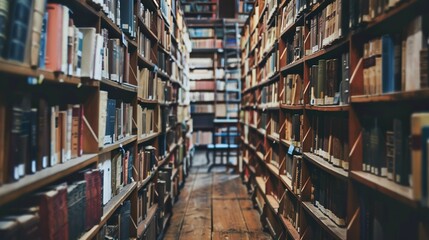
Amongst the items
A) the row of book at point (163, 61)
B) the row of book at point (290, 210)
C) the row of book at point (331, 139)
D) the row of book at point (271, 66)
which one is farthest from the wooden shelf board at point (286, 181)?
the row of book at point (163, 61)

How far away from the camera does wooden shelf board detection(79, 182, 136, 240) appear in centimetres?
157

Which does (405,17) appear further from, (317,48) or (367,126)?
(317,48)

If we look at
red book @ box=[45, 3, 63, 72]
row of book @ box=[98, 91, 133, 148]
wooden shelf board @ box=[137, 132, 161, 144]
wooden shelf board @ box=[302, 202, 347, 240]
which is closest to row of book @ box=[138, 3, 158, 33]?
row of book @ box=[98, 91, 133, 148]

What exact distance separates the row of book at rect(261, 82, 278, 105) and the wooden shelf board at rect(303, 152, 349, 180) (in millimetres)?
1328

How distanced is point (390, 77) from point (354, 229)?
689 millimetres

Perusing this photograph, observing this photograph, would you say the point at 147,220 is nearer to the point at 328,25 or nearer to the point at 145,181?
the point at 145,181

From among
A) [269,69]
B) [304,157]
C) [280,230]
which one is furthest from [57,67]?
[269,69]

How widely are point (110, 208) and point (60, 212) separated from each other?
66cm

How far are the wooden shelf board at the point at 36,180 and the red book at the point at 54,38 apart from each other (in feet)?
1.14

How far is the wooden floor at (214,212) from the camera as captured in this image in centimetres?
368

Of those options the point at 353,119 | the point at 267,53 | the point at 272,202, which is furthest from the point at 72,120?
the point at 267,53

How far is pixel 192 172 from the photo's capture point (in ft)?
23.1

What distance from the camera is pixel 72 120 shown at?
151 cm

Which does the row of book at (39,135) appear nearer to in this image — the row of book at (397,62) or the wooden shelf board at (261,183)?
the row of book at (397,62)
